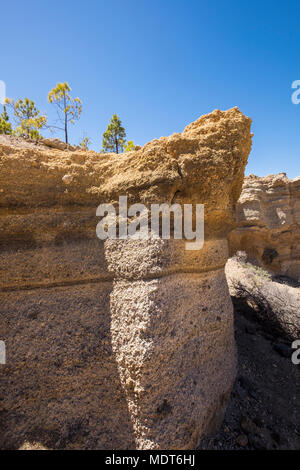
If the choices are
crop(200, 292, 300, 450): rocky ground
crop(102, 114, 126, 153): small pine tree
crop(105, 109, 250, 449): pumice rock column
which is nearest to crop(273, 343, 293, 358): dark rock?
crop(200, 292, 300, 450): rocky ground

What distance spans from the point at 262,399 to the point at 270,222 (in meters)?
7.62

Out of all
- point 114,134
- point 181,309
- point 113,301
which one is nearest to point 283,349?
point 181,309

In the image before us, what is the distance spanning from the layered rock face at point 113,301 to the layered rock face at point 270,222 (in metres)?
6.59

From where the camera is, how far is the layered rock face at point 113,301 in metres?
1.97

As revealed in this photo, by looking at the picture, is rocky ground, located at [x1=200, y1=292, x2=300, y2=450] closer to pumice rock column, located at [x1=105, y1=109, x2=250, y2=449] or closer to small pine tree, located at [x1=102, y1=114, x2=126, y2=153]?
pumice rock column, located at [x1=105, y1=109, x2=250, y2=449]

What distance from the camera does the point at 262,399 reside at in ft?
8.91

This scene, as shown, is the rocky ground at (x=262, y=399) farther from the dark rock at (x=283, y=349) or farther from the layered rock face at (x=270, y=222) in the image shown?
the layered rock face at (x=270, y=222)

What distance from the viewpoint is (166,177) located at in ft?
7.47

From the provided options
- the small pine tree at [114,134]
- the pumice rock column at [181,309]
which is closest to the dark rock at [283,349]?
the pumice rock column at [181,309]

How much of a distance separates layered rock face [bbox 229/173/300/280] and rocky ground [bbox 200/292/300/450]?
5.51m

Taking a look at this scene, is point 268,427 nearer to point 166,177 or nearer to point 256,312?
point 256,312

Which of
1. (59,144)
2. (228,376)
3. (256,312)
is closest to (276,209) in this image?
(256,312)

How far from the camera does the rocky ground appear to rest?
7.47 feet

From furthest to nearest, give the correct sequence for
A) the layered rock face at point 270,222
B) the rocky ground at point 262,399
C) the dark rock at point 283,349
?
the layered rock face at point 270,222 → the dark rock at point 283,349 → the rocky ground at point 262,399
